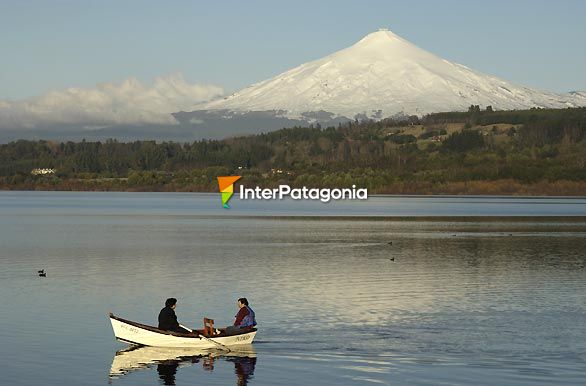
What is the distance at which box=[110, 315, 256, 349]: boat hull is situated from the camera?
32250 millimetres

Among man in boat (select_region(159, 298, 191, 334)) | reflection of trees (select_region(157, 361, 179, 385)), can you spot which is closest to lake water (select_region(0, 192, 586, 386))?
reflection of trees (select_region(157, 361, 179, 385))

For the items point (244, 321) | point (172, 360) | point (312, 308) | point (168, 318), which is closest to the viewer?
point (172, 360)

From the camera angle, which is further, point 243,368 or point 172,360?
point 172,360

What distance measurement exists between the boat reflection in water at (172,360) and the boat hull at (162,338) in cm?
24

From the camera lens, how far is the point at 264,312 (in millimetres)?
40656

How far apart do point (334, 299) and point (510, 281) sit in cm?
1273

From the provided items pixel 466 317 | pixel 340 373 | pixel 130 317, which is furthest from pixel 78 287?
pixel 340 373

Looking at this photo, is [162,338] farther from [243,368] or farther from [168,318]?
[243,368]

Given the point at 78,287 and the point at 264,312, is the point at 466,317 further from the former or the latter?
the point at 78,287

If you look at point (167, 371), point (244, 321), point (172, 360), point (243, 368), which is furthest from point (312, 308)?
point (167, 371)

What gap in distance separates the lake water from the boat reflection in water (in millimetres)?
92

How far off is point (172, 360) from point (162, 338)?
1.28 m

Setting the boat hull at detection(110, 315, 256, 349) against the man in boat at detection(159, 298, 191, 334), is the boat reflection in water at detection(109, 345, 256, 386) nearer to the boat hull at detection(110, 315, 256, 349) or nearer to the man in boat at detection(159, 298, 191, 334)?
the boat hull at detection(110, 315, 256, 349)

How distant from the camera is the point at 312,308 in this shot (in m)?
41.8
